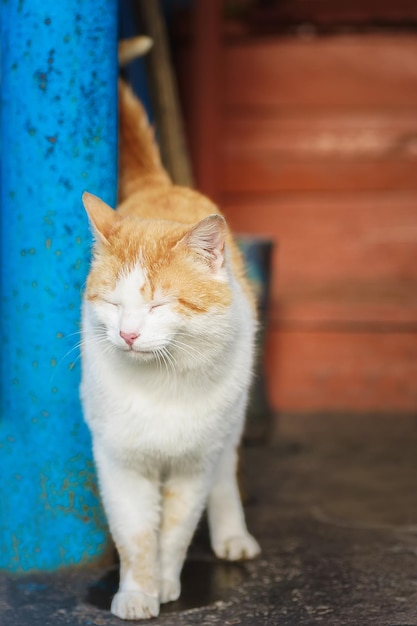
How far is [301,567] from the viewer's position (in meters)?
2.66

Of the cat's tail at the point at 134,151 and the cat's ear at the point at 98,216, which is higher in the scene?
the cat's tail at the point at 134,151

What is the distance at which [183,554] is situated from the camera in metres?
2.50

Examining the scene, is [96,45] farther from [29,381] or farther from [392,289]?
[392,289]

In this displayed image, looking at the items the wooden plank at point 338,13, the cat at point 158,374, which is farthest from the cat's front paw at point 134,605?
the wooden plank at point 338,13

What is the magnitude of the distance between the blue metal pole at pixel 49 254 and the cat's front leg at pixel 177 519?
28 cm

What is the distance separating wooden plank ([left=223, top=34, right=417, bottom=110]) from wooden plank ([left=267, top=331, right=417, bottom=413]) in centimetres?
112

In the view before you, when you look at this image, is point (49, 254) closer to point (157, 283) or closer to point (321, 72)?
point (157, 283)

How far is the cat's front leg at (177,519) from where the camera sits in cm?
Result: 246

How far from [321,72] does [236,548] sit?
274cm

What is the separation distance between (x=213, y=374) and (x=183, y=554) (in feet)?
1.64

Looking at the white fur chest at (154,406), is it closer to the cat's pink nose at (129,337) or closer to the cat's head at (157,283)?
the cat's head at (157,283)

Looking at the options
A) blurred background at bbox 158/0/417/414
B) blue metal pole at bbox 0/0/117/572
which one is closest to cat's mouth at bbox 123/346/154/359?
blue metal pole at bbox 0/0/117/572

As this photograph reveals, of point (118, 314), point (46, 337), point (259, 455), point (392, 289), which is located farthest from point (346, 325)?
point (118, 314)

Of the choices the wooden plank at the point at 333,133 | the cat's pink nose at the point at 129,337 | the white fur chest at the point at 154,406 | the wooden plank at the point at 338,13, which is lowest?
the white fur chest at the point at 154,406
